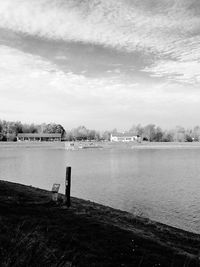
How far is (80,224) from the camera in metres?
7.77

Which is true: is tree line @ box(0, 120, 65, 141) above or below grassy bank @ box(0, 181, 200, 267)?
above

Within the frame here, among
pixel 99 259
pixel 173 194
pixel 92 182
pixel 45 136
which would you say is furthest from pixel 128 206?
pixel 45 136

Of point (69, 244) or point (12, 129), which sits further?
point (12, 129)

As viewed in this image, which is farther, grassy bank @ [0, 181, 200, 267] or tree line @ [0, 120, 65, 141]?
tree line @ [0, 120, 65, 141]

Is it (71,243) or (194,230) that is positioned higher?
(71,243)

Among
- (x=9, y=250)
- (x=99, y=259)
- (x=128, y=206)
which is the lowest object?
(x=128, y=206)

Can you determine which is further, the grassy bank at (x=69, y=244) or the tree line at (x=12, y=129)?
the tree line at (x=12, y=129)

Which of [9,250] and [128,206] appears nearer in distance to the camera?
[9,250]

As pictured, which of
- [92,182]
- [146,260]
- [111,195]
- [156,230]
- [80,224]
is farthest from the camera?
[92,182]

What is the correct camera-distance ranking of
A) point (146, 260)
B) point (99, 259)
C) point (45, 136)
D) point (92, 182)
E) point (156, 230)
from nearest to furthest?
point (99, 259)
point (146, 260)
point (156, 230)
point (92, 182)
point (45, 136)

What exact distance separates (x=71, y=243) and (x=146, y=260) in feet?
5.03

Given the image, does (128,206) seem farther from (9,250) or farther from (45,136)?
(45,136)

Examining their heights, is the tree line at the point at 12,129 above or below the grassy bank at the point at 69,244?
above

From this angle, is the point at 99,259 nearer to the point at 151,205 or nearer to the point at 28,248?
the point at 28,248
